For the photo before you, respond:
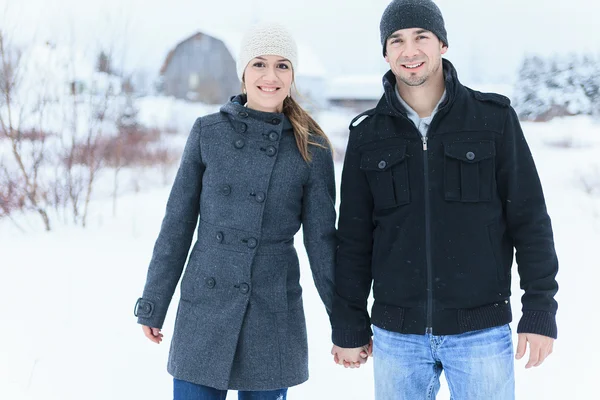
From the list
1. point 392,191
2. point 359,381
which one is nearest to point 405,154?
point 392,191

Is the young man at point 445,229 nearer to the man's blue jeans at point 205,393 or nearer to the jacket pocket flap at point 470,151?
the jacket pocket flap at point 470,151

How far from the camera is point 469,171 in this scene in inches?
79.4

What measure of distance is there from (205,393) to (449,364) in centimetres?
88

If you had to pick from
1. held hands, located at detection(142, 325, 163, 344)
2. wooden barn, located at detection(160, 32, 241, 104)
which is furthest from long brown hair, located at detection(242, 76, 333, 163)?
wooden barn, located at detection(160, 32, 241, 104)

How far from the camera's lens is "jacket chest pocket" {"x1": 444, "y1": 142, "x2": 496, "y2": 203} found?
201 centimetres

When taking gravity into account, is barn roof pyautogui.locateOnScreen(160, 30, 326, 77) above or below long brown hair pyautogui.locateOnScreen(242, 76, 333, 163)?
above

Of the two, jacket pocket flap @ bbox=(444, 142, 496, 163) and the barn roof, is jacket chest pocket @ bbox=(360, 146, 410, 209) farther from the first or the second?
the barn roof

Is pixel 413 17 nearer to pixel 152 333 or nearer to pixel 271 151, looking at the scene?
pixel 271 151

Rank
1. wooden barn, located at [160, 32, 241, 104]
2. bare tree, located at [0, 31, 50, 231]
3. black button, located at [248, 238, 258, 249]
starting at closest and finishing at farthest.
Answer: black button, located at [248, 238, 258, 249]
bare tree, located at [0, 31, 50, 231]
wooden barn, located at [160, 32, 241, 104]

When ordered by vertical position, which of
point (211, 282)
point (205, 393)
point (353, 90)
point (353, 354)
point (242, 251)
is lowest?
point (205, 393)

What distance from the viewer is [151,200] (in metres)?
9.23

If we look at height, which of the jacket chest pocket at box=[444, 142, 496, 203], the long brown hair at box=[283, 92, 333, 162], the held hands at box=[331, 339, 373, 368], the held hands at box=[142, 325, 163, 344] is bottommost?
the held hands at box=[331, 339, 373, 368]

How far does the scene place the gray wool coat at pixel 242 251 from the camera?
87.1 inches

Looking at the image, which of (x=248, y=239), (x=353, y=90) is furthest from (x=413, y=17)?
(x=353, y=90)
